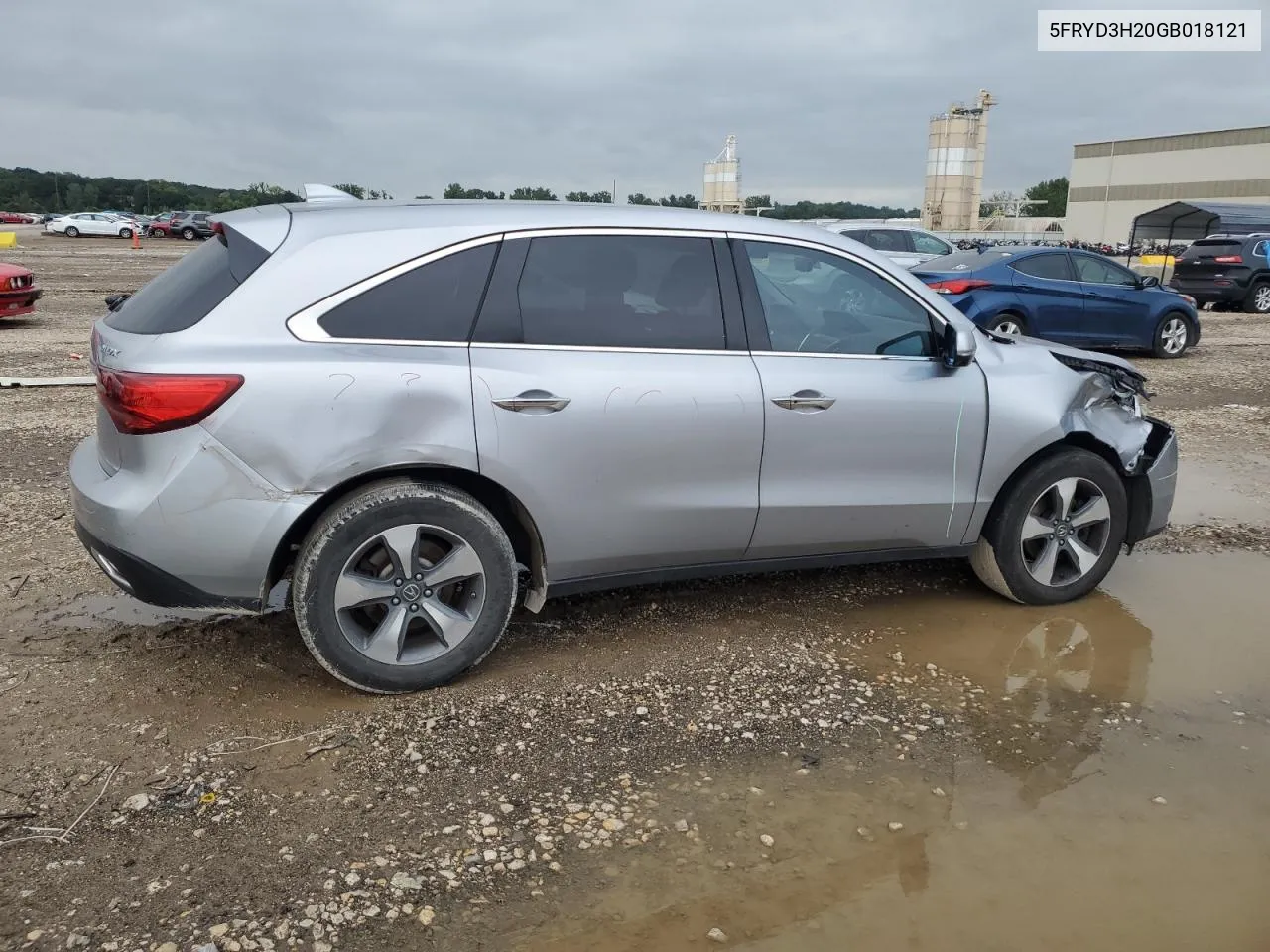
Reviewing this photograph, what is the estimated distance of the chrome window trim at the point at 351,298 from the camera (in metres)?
3.32

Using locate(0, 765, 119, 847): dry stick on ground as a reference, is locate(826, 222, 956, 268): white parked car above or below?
above

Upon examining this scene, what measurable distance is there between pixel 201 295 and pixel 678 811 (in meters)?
2.36

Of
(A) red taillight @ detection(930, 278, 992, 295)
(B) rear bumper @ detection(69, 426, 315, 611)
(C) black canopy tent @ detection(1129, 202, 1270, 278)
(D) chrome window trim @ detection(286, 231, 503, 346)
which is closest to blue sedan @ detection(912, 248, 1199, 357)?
(A) red taillight @ detection(930, 278, 992, 295)

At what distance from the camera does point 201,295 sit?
11.0 ft

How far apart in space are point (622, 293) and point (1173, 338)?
40.0 ft

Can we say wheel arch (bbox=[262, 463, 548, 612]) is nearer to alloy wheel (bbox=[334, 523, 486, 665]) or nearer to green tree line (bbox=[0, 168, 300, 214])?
alloy wheel (bbox=[334, 523, 486, 665])

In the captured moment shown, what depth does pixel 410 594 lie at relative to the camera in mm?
3496

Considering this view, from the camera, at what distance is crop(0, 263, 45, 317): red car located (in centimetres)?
1302

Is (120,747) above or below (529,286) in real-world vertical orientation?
below

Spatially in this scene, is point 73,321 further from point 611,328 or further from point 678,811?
point 678,811

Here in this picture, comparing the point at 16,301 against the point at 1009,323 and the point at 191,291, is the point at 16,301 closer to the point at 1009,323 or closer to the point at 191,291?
the point at 191,291

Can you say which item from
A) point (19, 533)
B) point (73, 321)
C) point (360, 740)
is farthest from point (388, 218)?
point (73, 321)

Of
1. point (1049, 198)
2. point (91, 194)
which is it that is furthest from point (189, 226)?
A: point (1049, 198)

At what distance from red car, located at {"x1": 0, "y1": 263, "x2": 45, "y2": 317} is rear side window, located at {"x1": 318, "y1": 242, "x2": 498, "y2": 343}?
12.3 metres
